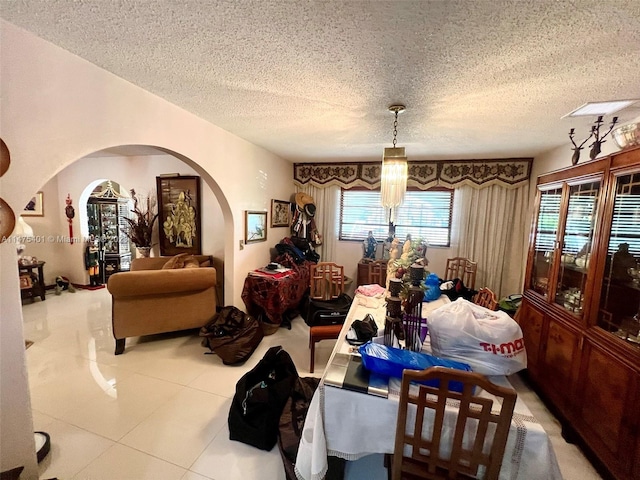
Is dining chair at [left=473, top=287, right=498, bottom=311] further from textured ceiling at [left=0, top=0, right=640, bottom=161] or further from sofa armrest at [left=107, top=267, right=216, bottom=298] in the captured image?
sofa armrest at [left=107, top=267, right=216, bottom=298]

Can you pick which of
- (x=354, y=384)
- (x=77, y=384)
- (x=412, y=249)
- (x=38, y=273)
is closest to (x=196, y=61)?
(x=412, y=249)

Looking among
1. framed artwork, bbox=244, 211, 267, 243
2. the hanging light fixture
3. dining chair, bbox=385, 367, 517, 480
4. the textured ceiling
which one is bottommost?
dining chair, bbox=385, 367, 517, 480

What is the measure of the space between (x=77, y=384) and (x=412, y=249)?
3004 millimetres

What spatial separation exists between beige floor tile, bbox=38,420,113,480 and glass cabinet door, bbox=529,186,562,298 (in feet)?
11.5

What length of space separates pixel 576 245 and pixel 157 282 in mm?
3701

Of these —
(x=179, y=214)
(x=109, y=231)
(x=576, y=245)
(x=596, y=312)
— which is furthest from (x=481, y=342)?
(x=109, y=231)

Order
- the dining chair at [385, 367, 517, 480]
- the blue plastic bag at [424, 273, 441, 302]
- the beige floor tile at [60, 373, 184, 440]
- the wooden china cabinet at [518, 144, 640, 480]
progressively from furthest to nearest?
1. the blue plastic bag at [424, 273, 441, 302]
2. the beige floor tile at [60, 373, 184, 440]
3. the wooden china cabinet at [518, 144, 640, 480]
4. the dining chair at [385, 367, 517, 480]

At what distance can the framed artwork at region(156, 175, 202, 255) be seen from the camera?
4004mm

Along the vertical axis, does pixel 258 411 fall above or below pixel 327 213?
below

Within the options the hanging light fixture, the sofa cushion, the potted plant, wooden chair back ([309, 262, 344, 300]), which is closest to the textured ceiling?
the hanging light fixture

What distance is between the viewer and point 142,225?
4.11 metres

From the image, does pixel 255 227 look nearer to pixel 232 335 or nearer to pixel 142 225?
pixel 232 335

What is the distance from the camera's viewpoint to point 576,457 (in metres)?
1.74

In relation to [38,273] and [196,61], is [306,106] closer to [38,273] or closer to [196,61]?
[196,61]
